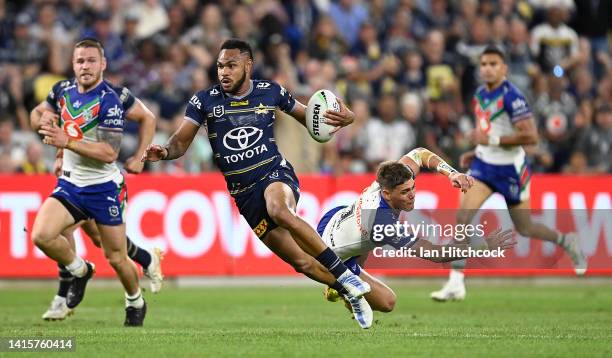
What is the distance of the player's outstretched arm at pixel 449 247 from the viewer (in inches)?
399

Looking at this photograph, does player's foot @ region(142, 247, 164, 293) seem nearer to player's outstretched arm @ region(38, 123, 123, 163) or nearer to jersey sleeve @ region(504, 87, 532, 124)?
player's outstretched arm @ region(38, 123, 123, 163)

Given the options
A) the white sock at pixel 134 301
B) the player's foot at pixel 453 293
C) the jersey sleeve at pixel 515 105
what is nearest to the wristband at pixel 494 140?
the jersey sleeve at pixel 515 105

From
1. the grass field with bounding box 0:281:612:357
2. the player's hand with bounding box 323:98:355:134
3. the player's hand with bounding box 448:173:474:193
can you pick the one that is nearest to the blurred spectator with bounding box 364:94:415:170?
the grass field with bounding box 0:281:612:357

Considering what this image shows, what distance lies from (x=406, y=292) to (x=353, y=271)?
6273 mm

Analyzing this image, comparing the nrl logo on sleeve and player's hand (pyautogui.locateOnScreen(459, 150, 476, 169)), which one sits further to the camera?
player's hand (pyautogui.locateOnScreen(459, 150, 476, 169))

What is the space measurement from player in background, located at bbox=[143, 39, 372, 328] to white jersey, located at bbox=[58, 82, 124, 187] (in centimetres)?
112

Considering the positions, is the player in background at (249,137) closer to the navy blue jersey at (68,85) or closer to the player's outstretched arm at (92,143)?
the player's outstretched arm at (92,143)

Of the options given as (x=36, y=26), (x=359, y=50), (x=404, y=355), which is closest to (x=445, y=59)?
(x=359, y=50)

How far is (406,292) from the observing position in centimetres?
1756

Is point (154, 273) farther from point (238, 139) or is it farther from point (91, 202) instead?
point (238, 139)

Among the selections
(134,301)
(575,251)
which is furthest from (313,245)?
(575,251)

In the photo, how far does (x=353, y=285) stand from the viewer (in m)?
10.4

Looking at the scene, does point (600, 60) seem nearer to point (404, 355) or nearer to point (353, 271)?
point (353, 271)

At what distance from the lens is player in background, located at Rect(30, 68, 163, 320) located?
11836 mm
